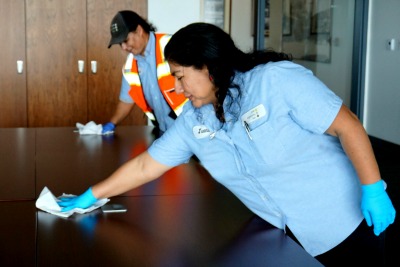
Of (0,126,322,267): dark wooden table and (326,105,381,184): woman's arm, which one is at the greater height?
(326,105,381,184): woman's arm

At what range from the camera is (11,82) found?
5.38 meters

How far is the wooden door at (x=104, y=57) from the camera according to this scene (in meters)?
5.36

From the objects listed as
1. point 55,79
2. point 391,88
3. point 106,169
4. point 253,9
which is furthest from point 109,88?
point 106,169

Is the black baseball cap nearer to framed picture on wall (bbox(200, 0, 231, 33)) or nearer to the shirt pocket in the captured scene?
the shirt pocket

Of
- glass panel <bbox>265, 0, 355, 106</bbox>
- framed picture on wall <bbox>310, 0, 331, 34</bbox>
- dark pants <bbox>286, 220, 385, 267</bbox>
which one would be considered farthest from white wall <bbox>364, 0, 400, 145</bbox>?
dark pants <bbox>286, 220, 385, 267</bbox>

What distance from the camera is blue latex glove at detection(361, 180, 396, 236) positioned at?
164cm

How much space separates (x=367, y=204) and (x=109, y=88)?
4112 millimetres

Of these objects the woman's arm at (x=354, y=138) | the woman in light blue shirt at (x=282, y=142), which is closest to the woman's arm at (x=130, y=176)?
the woman in light blue shirt at (x=282, y=142)

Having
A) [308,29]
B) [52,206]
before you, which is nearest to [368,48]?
[308,29]

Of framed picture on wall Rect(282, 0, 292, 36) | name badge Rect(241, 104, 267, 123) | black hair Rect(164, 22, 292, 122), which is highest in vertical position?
framed picture on wall Rect(282, 0, 292, 36)

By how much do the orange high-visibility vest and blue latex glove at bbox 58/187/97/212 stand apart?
1.26 metres

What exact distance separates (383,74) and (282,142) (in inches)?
170

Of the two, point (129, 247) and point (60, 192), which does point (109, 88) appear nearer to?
point (60, 192)

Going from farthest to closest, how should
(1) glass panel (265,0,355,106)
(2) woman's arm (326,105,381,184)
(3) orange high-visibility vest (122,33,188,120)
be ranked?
(1) glass panel (265,0,355,106) → (3) orange high-visibility vest (122,33,188,120) → (2) woman's arm (326,105,381,184)
